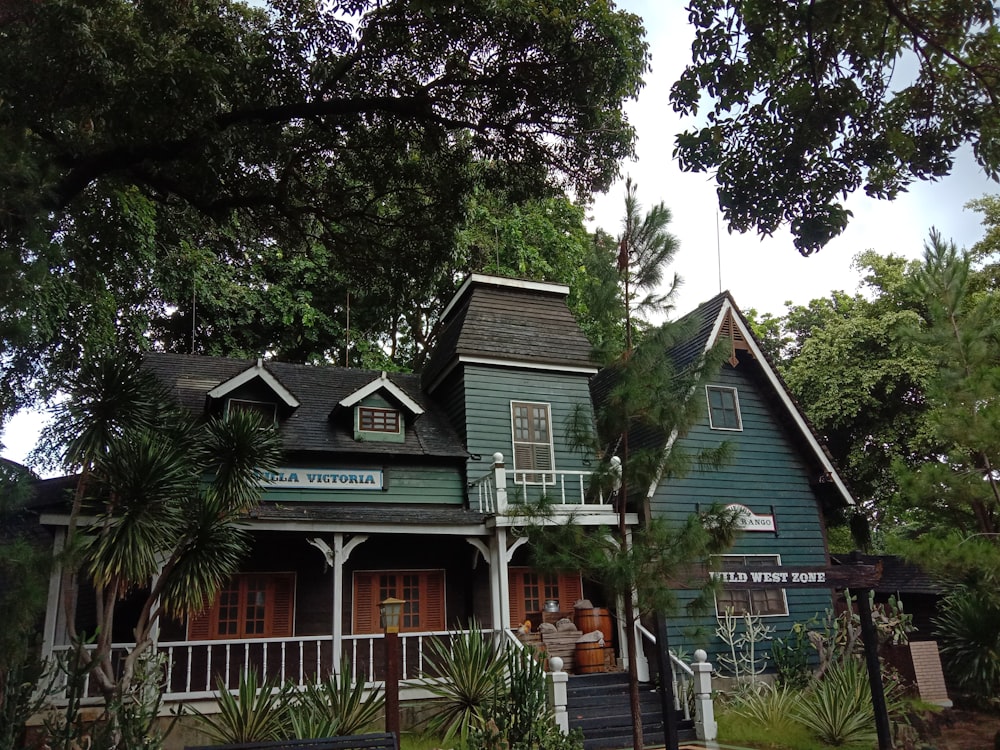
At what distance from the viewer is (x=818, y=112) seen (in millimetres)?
6836

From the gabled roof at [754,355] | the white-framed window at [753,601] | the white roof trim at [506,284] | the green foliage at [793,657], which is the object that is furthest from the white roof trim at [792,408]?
the white roof trim at [506,284]

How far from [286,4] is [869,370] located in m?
20.8

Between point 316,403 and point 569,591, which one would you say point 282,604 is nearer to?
point 316,403

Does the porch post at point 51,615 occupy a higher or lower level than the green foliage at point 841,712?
higher

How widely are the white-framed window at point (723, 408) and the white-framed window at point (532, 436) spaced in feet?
11.7

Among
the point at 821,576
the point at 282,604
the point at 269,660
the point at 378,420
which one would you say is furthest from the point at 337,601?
the point at 821,576

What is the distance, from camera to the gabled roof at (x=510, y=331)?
16562 millimetres

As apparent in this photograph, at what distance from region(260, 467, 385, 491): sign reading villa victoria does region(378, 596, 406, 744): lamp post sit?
5.80 meters

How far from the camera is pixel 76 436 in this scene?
9.84 m

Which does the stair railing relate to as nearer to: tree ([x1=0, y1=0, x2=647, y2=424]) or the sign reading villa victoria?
the sign reading villa victoria

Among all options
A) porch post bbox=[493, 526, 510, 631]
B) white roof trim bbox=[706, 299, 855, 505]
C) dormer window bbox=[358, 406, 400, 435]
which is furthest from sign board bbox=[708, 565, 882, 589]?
dormer window bbox=[358, 406, 400, 435]

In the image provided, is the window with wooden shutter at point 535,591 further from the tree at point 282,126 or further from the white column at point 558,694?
the tree at point 282,126

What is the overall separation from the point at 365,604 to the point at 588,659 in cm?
432

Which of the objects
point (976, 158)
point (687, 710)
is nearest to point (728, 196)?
point (976, 158)
